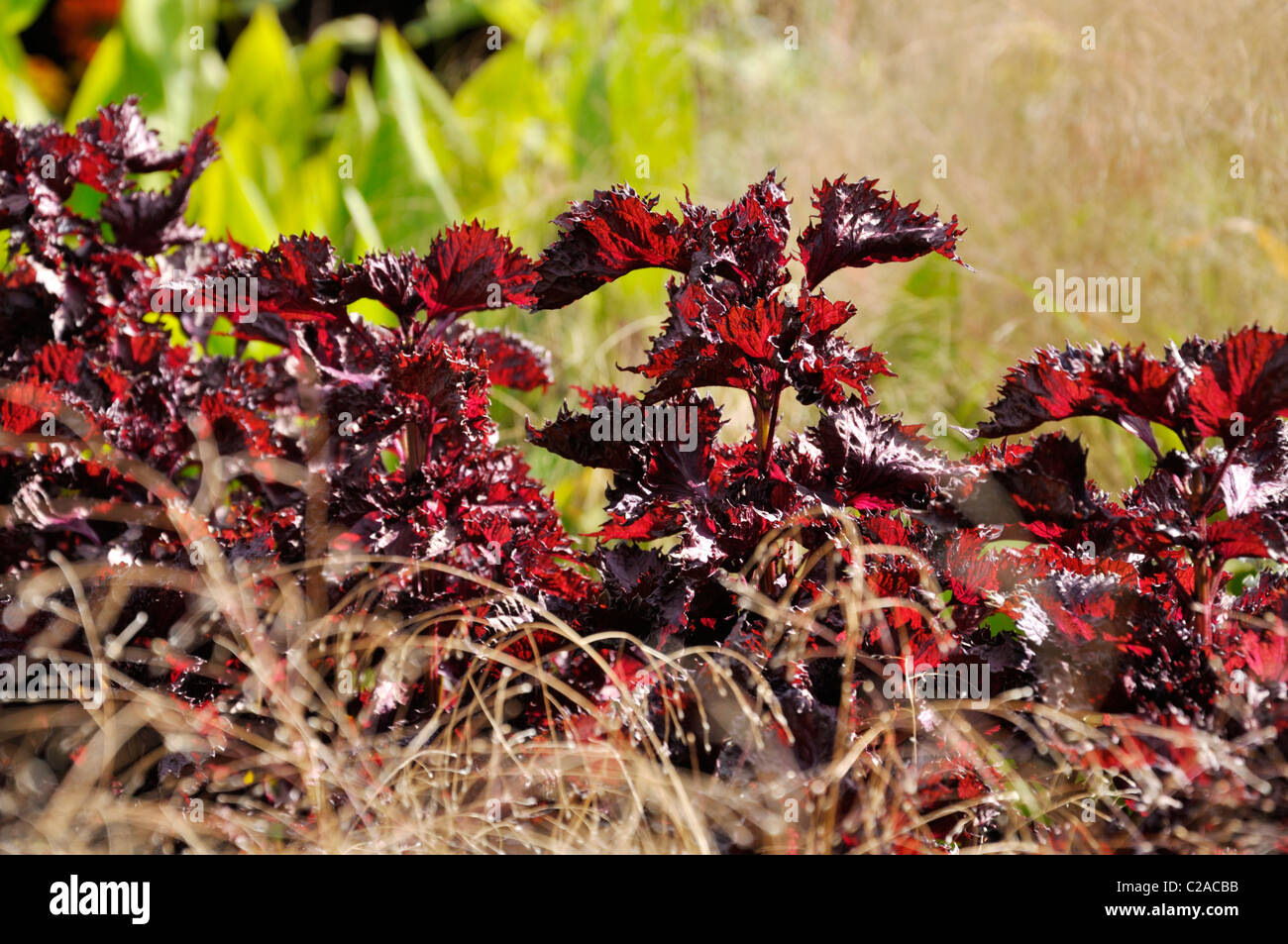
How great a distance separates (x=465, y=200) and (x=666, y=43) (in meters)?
0.78

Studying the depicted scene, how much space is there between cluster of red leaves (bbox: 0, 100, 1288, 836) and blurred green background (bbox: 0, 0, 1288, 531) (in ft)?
2.86

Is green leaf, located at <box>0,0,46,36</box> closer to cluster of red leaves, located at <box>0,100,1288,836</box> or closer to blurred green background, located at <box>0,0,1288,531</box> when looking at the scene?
blurred green background, located at <box>0,0,1288,531</box>

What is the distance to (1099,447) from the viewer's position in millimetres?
2811

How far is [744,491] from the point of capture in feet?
4.80

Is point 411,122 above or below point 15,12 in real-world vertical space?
below

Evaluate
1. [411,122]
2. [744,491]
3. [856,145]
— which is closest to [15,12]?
[411,122]

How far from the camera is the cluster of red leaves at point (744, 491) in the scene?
134 cm

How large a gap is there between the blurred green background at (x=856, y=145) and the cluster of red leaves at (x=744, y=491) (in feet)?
2.86

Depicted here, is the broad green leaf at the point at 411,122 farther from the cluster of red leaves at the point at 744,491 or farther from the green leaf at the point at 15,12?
the cluster of red leaves at the point at 744,491

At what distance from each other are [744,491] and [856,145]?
2611mm

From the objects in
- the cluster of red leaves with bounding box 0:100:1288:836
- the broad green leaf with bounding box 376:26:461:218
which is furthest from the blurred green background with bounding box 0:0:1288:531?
the cluster of red leaves with bounding box 0:100:1288:836

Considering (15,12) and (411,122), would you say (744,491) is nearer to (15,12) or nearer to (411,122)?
(411,122)
